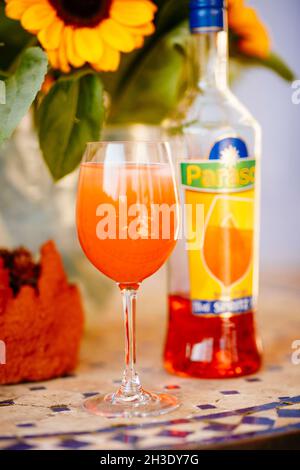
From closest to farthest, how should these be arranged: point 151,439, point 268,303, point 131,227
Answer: point 151,439 → point 131,227 → point 268,303

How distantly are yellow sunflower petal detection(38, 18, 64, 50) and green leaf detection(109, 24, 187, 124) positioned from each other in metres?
0.19

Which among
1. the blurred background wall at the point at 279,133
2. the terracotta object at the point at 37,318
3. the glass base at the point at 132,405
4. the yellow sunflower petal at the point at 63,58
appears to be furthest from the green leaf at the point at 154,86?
the blurred background wall at the point at 279,133

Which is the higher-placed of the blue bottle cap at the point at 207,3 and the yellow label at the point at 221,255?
the blue bottle cap at the point at 207,3

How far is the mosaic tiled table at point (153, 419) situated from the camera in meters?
0.75

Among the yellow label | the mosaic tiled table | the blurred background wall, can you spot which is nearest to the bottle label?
the yellow label

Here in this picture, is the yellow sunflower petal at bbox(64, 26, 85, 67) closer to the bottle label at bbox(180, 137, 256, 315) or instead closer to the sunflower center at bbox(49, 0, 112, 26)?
the sunflower center at bbox(49, 0, 112, 26)

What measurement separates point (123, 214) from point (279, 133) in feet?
3.71

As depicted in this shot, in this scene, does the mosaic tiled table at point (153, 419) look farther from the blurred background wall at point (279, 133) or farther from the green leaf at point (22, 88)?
the blurred background wall at point (279, 133)

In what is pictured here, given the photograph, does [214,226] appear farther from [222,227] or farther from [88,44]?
[88,44]

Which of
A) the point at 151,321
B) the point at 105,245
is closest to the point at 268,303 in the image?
the point at 151,321

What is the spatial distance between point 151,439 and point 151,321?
0.57 m

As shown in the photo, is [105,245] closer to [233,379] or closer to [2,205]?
[233,379]

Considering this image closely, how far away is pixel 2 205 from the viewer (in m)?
1.18

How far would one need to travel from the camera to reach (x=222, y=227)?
981 millimetres
